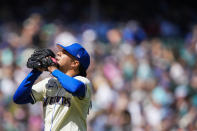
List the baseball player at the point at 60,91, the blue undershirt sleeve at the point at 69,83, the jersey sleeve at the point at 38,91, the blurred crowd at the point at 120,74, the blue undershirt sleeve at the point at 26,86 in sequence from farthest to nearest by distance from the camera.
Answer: the blurred crowd at the point at 120,74, the jersey sleeve at the point at 38,91, the blue undershirt sleeve at the point at 26,86, the baseball player at the point at 60,91, the blue undershirt sleeve at the point at 69,83

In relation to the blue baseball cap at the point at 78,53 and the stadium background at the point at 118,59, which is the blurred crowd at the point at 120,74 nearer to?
the stadium background at the point at 118,59

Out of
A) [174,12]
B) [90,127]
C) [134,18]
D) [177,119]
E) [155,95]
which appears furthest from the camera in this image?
[174,12]

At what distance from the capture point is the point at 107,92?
922 cm

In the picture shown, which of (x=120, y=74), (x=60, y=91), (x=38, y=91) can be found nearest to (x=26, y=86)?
(x=38, y=91)

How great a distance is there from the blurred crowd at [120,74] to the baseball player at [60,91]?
11.5 ft

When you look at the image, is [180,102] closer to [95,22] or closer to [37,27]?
[95,22]

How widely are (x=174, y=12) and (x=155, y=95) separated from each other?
4864 millimetres

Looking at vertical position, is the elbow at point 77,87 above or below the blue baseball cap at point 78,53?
below

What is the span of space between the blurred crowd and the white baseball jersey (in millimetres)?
3520

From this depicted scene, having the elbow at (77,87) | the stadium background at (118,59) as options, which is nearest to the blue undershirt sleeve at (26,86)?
the elbow at (77,87)

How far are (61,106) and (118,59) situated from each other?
644cm

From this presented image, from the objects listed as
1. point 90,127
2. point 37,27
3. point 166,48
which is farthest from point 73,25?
point 90,127

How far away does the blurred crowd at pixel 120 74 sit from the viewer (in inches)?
347

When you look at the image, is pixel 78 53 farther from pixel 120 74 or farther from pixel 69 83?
pixel 120 74
